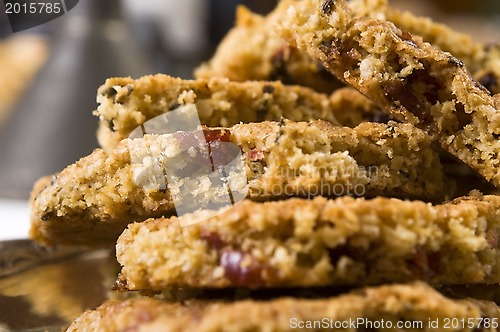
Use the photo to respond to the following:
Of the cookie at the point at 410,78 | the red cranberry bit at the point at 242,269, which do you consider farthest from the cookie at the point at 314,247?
the cookie at the point at 410,78

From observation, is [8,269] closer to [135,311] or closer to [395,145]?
[135,311]

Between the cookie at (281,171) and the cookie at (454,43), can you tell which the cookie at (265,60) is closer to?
the cookie at (454,43)

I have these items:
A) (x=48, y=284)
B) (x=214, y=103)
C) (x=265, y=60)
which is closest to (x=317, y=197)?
(x=214, y=103)

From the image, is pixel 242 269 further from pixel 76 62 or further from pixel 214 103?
pixel 76 62

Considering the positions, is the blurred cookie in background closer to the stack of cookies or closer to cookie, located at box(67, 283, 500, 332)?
the stack of cookies

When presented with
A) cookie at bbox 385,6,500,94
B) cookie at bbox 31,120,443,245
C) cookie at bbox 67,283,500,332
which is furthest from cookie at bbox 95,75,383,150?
cookie at bbox 67,283,500,332
